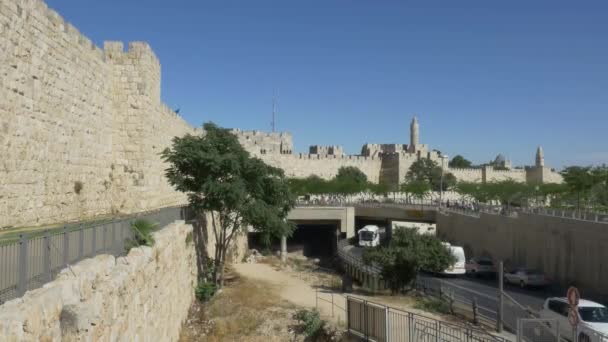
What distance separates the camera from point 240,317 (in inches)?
677

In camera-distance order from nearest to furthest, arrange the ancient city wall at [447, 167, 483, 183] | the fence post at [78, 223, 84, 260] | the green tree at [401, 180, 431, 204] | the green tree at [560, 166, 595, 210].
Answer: the fence post at [78, 223, 84, 260]
the green tree at [560, 166, 595, 210]
the green tree at [401, 180, 431, 204]
the ancient city wall at [447, 167, 483, 183]

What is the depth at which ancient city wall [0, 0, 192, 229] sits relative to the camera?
9664mm

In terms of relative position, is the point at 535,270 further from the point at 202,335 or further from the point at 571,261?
the point at 202,335

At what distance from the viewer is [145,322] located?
8.27 m

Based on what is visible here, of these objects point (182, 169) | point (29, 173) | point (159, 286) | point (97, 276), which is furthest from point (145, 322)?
point (182, 169)

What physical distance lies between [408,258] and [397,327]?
7859 millimetres

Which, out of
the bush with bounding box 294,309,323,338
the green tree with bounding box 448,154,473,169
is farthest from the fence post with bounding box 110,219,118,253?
the green tree with bounding box 448,154,473,169

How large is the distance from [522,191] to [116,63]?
40.7 meters

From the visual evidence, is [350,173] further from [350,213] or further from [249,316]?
[249,316]

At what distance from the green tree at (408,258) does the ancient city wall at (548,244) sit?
4399 millimetres

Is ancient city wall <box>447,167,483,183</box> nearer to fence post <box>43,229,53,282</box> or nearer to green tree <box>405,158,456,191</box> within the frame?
green tree <box>405,158,456,191</box>

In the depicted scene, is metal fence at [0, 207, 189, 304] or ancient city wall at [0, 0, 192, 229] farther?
ancient city wall at [0, 0, 192, 229]

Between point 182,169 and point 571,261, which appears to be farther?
point 571,261

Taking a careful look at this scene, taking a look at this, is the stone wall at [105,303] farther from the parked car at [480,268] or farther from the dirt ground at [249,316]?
the parked car at [480,268]
